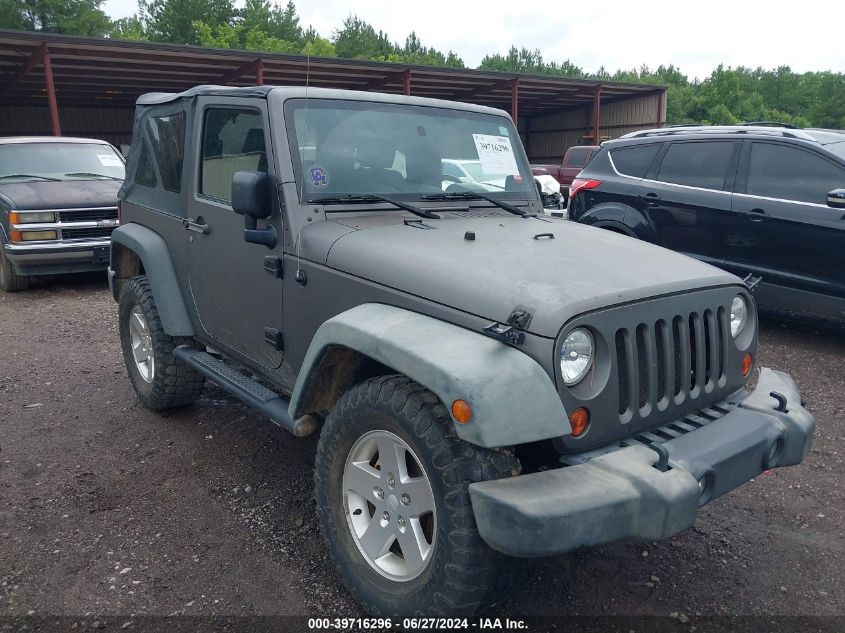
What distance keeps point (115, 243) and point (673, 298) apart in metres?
3.79

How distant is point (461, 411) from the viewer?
2104 mm

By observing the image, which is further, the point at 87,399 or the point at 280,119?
the point at 87,399

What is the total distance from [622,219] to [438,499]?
17.8ft

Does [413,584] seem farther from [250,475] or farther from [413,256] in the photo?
[250,475]

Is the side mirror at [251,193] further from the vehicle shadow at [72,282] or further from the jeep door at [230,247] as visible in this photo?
the vehicle shadow at [72,282]

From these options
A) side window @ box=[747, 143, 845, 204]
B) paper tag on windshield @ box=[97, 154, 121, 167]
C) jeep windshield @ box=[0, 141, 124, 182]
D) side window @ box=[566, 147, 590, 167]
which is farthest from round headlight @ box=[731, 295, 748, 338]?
side window @ box=[566, 147, 590, 167]

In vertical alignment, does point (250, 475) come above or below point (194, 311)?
below

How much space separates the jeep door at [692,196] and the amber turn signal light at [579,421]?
4.68m

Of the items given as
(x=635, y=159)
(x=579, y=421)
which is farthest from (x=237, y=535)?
(x=635, y=159)

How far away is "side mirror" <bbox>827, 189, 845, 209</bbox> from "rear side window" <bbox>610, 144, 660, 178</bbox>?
1859 mm

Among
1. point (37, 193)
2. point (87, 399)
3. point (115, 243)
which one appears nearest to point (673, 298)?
point (115, 243)

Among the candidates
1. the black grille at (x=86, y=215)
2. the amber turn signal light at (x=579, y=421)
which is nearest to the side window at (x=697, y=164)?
the amber turn signal light at (x=579, y=421)

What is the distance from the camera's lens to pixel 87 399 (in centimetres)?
499

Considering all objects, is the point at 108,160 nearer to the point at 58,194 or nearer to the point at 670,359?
the point at 58,194
